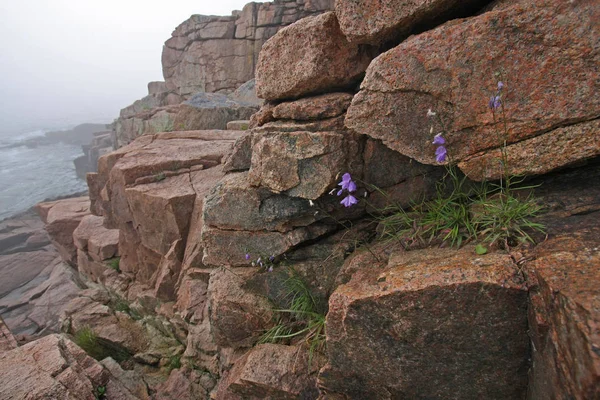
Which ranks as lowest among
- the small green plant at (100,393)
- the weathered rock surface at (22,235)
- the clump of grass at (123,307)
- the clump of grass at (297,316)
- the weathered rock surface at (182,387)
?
the weathered rock surface at (22,235)

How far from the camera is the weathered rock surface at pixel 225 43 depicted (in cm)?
1988

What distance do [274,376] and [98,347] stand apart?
15.3 ft

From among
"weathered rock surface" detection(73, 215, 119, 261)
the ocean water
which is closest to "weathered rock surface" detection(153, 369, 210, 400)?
"weathered rock surface" detection(73, 215, 119, 261)

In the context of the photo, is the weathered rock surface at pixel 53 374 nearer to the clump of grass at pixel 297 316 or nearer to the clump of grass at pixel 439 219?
the clump of grass at pixel 297 316

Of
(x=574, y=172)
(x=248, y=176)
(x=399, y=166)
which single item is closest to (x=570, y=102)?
(x=574, y=172)

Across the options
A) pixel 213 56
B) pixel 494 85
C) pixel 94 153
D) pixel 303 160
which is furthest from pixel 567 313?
pixel 94 153

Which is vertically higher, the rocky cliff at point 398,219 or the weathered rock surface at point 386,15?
the weathered rock surface at point 386,15

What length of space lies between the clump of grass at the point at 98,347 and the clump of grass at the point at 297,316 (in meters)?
3.96

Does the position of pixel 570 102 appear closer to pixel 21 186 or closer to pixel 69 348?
pixel 69 348

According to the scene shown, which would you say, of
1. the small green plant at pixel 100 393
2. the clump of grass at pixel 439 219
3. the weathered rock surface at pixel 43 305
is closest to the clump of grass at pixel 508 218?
the clump of grass at pixel 439 219

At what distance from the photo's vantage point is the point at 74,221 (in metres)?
11.6

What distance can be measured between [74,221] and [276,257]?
1094 cm

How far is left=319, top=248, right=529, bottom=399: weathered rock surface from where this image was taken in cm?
207

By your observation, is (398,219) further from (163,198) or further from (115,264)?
(115,264)
